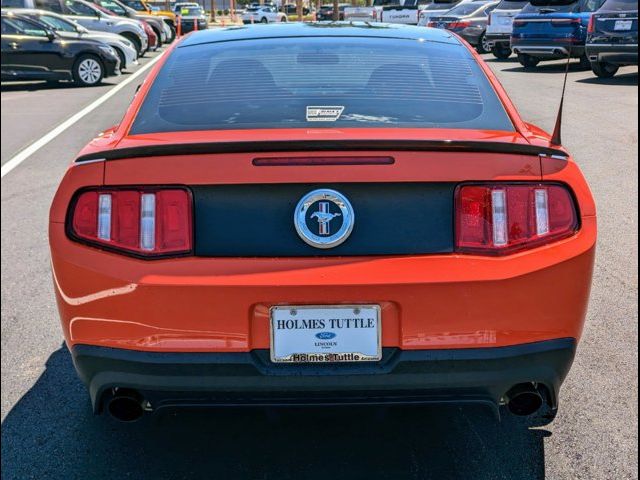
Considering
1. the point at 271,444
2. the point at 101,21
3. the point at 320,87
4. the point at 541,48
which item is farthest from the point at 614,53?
the point at 101,21

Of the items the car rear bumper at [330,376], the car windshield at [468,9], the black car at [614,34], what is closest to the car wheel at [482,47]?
the car rear bumper at [330,376]

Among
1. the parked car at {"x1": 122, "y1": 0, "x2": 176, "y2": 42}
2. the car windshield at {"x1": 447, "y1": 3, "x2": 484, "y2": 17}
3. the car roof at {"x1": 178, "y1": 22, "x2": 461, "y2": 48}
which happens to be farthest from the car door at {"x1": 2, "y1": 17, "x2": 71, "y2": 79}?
the parked car at {"x1": 122, "y1": 0, "x2": 176, "y2": 42}

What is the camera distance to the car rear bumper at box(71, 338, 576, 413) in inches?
108

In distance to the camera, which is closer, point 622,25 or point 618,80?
point 622,25

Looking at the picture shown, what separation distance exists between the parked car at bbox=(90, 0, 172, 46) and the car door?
390 inches

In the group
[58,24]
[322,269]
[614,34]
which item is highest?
[322,269]

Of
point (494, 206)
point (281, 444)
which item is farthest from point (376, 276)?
point (281, 444)

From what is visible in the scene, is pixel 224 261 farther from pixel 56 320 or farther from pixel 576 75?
pixel 576 75

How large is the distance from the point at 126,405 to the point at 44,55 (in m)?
16.7

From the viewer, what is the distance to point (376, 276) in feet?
8.89

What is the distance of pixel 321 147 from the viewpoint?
9.20 ft

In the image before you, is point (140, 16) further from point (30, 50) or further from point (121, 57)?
point (30, 50)

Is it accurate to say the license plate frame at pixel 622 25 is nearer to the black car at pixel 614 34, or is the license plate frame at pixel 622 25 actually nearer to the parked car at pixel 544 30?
the black car at pixel 614 34

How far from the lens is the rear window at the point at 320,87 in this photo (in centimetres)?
328
